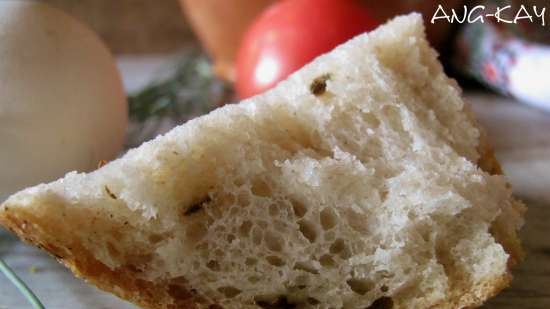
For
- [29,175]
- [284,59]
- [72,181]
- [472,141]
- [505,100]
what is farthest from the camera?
[505,100]

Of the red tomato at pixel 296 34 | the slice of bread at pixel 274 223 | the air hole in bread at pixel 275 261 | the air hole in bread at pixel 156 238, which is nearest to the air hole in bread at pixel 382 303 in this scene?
the slice of bread at pixel 274 223

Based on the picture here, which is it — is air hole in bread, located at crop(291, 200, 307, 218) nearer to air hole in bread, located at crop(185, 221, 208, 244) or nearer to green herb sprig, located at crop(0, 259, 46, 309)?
air hole in bread, located at crop(185, 221, 208, 244)

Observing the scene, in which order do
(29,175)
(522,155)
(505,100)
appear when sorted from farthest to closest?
1. (505,100)
2. (522,155)
3. (29,175)

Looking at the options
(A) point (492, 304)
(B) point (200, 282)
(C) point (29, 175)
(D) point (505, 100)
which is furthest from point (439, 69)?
(D) point (505, 100)

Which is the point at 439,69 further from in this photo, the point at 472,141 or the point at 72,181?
the point at 72,181

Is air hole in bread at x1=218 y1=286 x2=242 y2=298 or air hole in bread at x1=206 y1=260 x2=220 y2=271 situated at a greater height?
air hole in bread at x1=206 y1=260 x2=220 y2=271

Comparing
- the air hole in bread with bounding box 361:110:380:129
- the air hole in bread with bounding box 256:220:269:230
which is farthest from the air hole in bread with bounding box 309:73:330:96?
the air hole in bread with bounding box 256:220:269:230

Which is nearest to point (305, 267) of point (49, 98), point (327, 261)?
point (327, 261)
